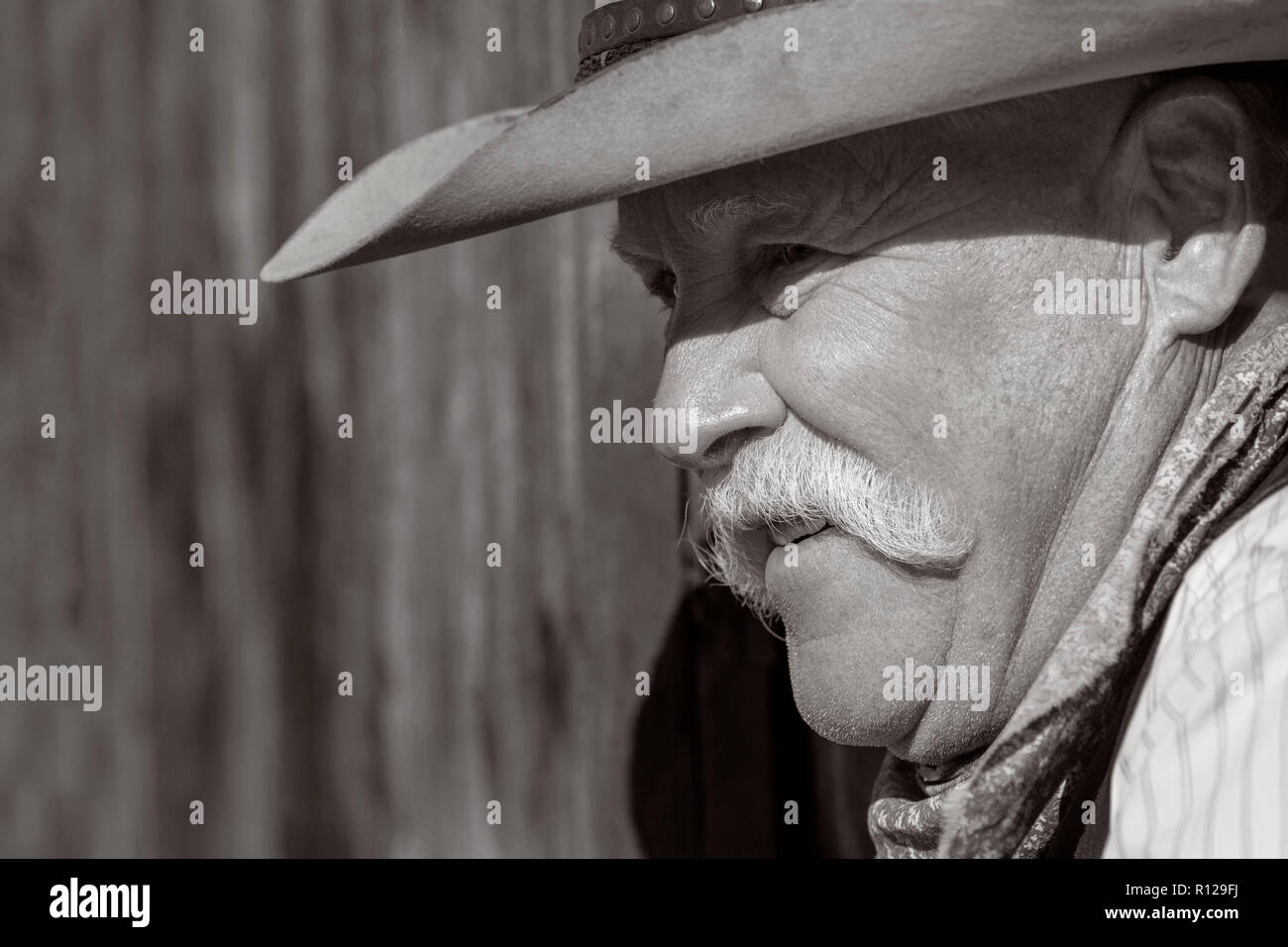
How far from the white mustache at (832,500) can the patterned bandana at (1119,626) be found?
0.25 metres

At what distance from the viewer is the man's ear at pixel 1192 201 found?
1647mm

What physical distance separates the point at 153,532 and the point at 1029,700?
4.57 ft

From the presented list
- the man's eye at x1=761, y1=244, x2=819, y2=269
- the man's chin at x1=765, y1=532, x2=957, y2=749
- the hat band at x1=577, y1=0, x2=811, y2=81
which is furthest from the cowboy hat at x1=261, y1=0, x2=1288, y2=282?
the man's chin at x1=765, y1=532, x2=957, y2=749

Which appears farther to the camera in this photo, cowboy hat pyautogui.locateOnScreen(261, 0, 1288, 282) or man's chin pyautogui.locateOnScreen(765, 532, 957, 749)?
man's chin pyautogui.locateOnScreen(765, 532, 957, 749)

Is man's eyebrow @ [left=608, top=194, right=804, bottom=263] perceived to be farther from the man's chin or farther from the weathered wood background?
the weathered wood background

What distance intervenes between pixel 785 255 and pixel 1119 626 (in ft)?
2.26

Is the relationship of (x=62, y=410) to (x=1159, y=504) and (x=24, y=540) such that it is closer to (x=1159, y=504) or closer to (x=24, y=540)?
(x=24, y=540)

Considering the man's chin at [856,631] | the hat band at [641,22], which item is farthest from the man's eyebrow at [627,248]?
the man's chin at [856,631]

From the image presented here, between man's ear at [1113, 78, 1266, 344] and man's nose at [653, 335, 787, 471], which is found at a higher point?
man's ear at [1113, 78, 1266, 344]

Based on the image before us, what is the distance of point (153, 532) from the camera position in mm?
2156

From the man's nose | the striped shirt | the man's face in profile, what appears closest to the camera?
the striped shirt

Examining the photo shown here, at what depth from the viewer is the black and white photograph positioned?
1483mm

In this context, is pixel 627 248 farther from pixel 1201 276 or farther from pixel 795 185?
pixel 1201 276
